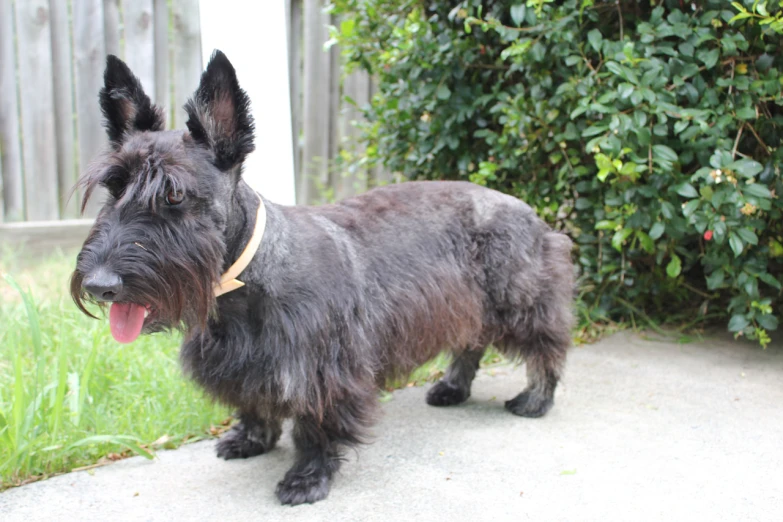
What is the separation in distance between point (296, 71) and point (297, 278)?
402 cm

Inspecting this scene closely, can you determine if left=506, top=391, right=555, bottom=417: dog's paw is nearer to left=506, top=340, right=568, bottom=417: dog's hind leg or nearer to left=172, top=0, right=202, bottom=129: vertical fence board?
left=506, top=340, right=568, bottom=417: dog's hind leg

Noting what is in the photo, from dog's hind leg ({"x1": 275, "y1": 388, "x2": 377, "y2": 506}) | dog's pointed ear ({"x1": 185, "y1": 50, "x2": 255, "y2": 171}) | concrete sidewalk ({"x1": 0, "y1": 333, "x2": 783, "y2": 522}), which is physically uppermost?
dog's pointed ear ({"x1": 185, "y1": 50, "x2": 255, "y2": 171})

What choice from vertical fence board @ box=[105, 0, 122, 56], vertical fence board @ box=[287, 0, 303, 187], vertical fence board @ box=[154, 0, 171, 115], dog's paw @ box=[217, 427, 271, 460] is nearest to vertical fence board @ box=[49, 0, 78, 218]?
vertical fence board @ box=[105, 0, 122, 56]

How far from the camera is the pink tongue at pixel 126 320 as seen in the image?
2.45 metres

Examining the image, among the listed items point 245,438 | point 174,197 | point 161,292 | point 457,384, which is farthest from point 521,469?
point 174,197

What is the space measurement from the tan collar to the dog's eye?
334 mm

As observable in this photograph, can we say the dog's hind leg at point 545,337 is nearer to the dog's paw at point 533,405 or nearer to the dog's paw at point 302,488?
the dog's paw at point 533,405

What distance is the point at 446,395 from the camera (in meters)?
3.89

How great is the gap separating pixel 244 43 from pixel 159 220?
5.14 ft

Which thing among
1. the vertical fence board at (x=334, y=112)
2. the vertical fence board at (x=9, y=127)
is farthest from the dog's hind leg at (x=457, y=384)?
the vertical fence board at (x=9, y=127)

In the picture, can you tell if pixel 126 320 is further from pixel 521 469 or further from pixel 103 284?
pixel 521 469

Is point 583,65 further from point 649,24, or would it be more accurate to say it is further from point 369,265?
point 369,265

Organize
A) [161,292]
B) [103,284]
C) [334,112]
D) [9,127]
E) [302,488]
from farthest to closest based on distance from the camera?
1. [334,112]
2. [9,127]
3. [302,488]
4. [161,292]
5. [103,284]

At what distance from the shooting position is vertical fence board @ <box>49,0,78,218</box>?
5.62 meters
